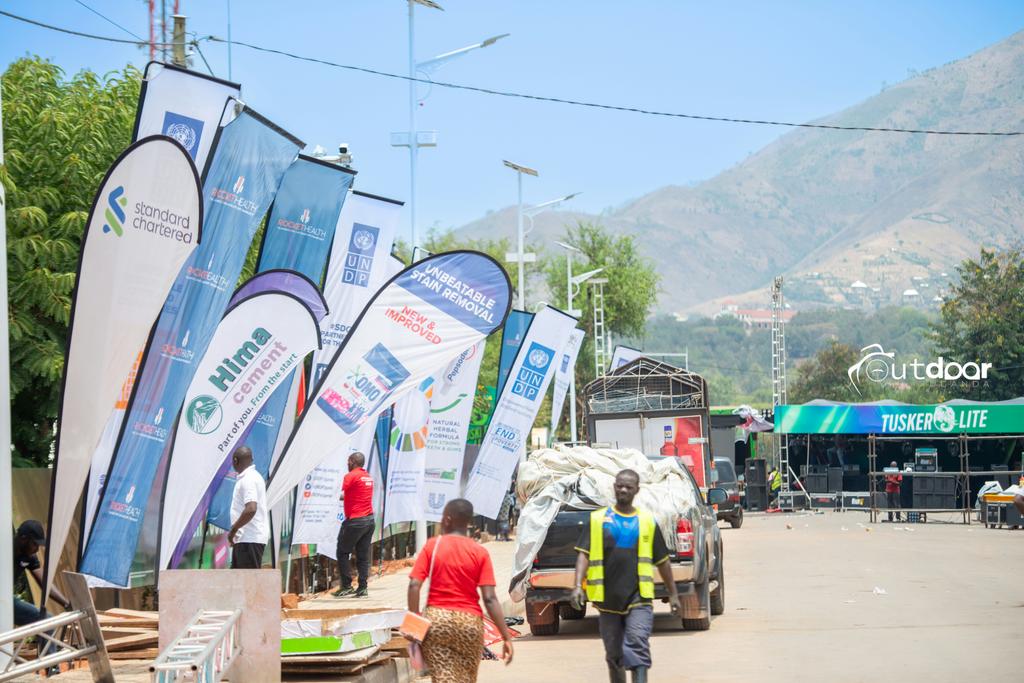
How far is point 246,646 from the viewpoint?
9688 mm

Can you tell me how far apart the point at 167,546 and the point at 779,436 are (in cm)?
Result: 4417

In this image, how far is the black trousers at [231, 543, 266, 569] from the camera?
13586 millimetres

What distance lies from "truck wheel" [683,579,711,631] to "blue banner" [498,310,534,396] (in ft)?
39.9

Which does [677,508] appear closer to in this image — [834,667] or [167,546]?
[834,667]

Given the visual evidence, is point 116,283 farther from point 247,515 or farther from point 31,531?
point 247,515

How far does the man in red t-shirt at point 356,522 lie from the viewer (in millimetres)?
18469

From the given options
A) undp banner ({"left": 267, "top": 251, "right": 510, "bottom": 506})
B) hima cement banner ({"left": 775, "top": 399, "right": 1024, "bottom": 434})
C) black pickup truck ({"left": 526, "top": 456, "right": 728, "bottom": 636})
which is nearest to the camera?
black pickup truck ({"left": 526, "top": 456, "right": 728, "bottom": 636})

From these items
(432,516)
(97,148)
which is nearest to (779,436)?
(432,516)

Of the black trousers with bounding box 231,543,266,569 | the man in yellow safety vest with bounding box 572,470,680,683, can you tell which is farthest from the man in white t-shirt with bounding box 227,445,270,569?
the man in yellow safety vest with bounding box 572,470,680,683

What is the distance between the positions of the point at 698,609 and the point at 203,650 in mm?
7715

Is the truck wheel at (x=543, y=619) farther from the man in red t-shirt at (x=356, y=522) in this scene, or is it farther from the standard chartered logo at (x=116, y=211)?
the standard chartered logo at (x=116, y=211)

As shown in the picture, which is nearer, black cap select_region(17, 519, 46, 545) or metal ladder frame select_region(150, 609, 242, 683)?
metal ladder frame select_region(150, 609, 242, 683)

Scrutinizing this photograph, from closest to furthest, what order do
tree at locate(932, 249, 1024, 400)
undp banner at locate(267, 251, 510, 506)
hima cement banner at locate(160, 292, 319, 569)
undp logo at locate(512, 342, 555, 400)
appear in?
hima cement banner at locate(160, 292, 319, 569) → undp banner at locate(267, 251, 510, 506) → undp logo at locate(512, 342, 555, 400) → tree at locate(932, 249, 1024, 400)

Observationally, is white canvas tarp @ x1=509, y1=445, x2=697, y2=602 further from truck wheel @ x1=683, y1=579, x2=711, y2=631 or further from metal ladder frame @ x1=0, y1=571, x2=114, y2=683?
metal ladder frame @ x1=0, y1=571, x2=114, y2=683
